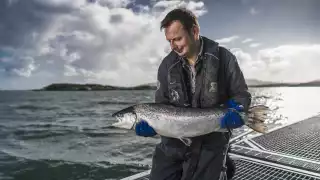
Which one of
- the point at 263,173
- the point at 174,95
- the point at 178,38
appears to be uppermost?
the point at 178,38

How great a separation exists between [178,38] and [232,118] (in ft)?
2.92

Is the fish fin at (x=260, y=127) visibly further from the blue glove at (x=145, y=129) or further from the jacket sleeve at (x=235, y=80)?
the blue glove at (x=145, y=129)

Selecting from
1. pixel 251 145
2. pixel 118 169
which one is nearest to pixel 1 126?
pixel 118 169

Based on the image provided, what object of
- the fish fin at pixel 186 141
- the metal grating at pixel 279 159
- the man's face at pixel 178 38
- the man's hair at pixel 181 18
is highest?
the man's hair at pixel 181 18

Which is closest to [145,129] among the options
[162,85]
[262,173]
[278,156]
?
[162,85]

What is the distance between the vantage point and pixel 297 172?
4465 millimetres

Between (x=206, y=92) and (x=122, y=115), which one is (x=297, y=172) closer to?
(x=206, y=92)

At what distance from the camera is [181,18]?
2811mm

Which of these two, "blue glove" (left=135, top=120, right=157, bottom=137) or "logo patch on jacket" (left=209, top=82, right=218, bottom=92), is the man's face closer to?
"logo patch on jacket" (left=209, top=82, right=218, bottom=92)

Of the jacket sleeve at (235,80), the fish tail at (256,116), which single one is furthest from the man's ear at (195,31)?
the fish tail at (256,116)

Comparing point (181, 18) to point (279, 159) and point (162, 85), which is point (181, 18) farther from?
point (279, 159)

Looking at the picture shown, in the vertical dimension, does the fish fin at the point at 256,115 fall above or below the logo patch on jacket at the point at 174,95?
below

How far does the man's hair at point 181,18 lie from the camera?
2807 millimetres

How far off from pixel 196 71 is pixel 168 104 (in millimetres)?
429
